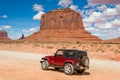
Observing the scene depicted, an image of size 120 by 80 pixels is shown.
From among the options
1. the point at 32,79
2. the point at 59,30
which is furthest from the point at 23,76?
the point at 59,30

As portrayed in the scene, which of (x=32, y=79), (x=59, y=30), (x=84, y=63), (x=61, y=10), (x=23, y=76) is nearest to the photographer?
(x=32, y=79)

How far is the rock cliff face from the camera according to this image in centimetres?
14312

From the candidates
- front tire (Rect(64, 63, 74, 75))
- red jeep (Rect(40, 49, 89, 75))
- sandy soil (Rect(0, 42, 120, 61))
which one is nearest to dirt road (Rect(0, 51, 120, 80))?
front tire (Rect(64, 63, 74, 75))

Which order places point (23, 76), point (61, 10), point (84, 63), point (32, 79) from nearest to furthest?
1. point (32, 79)
2. point (23, 76)
3. point (84, 63)
4. point (61, 10)

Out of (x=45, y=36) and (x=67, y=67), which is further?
(x=45, y=36)

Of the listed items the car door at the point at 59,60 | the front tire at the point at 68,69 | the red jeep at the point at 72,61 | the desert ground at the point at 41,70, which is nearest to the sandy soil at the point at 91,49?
the desert ground at the point at 41,70

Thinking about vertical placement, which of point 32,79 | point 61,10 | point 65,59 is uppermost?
point 61,10

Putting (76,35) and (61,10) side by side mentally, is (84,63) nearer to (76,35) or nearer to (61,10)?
(76,35)

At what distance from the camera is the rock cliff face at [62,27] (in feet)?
470

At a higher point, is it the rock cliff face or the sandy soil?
the rock cliff face

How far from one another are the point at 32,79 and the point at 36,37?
13346cm

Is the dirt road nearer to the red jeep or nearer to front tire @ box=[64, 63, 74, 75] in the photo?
front tire @ box=[64, 63, 74, 75]

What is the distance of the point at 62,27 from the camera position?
15438 cm

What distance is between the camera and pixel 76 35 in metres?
144
